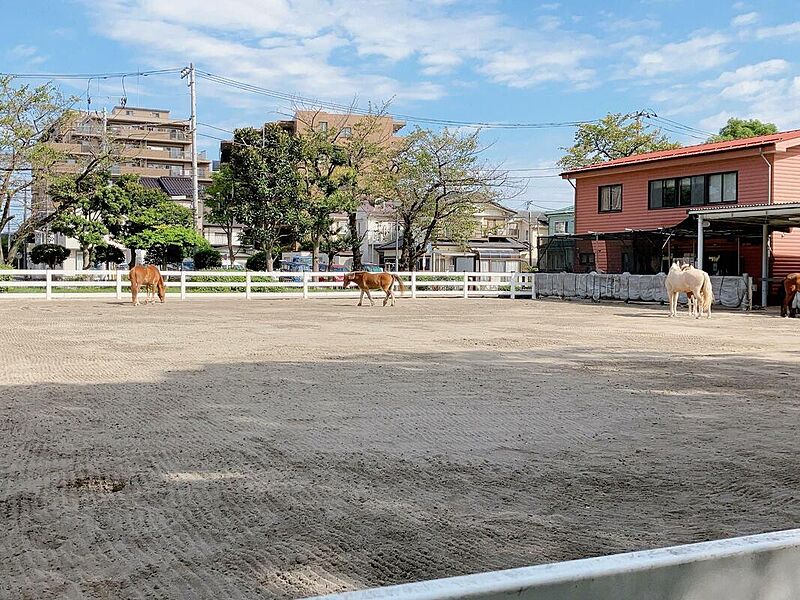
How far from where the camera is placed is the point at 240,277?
31.9 m

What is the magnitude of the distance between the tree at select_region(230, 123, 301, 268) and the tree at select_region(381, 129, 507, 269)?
4748mm

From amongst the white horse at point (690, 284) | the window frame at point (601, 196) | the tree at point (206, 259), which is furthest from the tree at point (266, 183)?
the white horse at point (690, 284)

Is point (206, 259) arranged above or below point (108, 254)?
below

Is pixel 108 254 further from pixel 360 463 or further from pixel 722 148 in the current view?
pixel 360 463

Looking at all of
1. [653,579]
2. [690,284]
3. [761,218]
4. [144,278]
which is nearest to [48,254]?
[144,278]

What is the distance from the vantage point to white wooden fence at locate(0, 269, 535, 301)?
28.4m

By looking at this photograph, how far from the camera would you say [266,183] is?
123 ft

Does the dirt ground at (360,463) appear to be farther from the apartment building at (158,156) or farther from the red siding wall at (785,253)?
the apartment building at (158,156)

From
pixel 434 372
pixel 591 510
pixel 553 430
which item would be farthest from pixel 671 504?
pixel 434 372

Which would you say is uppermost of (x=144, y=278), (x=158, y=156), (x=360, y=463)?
(x=158, y=156)

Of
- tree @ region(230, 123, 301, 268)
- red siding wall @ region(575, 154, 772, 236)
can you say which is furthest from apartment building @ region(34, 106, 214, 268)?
red siding wall @ region(575, 154, 772, 236)

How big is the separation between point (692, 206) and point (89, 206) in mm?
25323

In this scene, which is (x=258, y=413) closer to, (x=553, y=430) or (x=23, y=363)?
(x=553, y=430)

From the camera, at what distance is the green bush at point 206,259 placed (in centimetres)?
4106
